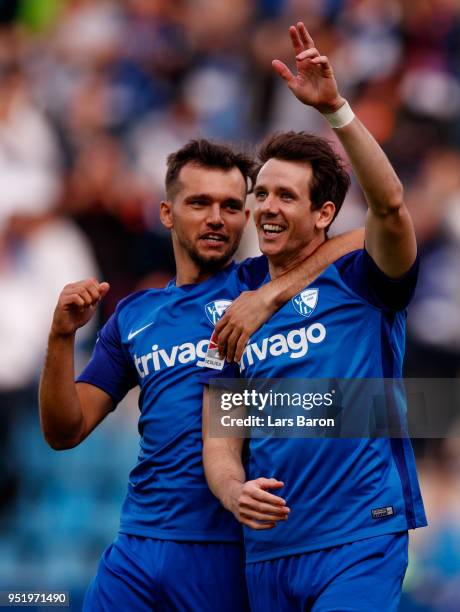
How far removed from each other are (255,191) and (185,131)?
451cm

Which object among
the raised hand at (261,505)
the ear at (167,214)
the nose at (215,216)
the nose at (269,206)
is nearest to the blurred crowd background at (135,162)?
the ear at (167,214)

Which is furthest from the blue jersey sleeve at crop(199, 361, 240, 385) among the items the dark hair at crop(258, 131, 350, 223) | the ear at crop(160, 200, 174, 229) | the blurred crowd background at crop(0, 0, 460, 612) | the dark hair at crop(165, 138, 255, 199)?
the blurred crowd background at crop(0, 0, 460, 612)

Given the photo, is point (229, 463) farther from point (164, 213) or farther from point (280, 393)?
point (164, 213)

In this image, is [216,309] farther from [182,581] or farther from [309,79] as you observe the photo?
[309,79]

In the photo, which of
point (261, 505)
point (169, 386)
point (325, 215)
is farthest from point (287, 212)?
point (261, 505)

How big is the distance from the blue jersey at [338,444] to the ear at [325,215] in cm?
27

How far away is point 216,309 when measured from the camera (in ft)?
15.8

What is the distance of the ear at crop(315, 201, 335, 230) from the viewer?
15.0ft

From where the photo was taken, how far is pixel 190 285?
4.98 metres

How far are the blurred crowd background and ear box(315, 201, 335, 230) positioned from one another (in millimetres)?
3825

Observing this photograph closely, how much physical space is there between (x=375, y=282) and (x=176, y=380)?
103 cm

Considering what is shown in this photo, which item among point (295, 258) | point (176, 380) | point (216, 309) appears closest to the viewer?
point (295, 258)

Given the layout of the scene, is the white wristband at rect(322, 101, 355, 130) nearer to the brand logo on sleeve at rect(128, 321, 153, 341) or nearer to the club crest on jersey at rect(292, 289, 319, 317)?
the club crest on jersey at rect(292, 289, 319, 317)

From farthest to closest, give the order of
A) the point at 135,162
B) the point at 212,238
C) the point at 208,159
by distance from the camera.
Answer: the point at 135,162
the point at 208,159
the point at 212,238
